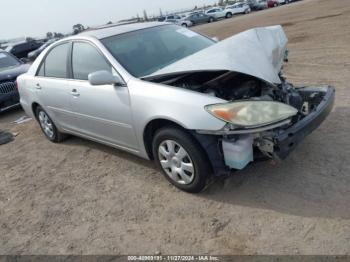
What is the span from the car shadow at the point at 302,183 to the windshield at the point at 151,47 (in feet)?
4.96

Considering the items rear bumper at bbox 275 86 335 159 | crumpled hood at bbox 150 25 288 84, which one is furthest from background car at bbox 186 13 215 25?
rear bumper at bbox 275 86 335 159

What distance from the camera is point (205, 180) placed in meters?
3.47

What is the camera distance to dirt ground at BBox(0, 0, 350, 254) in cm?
295

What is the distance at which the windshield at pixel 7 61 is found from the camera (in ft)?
31.7

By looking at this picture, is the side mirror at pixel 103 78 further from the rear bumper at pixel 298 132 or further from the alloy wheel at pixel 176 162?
the rear bumper at pixel 298 132

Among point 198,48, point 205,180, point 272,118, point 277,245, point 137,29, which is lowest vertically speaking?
point 277,245

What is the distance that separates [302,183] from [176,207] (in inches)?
49.2

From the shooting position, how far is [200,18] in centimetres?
4416

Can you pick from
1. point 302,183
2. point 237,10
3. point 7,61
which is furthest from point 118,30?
point 237,10

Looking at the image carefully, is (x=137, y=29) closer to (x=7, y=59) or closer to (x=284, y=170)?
(x=284, y=170)

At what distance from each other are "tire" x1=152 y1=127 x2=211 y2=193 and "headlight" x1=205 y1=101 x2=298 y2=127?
418mm

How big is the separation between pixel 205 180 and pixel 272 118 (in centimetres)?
87

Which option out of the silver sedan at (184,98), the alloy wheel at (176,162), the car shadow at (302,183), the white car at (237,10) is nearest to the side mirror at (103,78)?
the silver sedan at (184,98)

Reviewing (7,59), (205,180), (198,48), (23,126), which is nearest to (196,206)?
(205,180)
